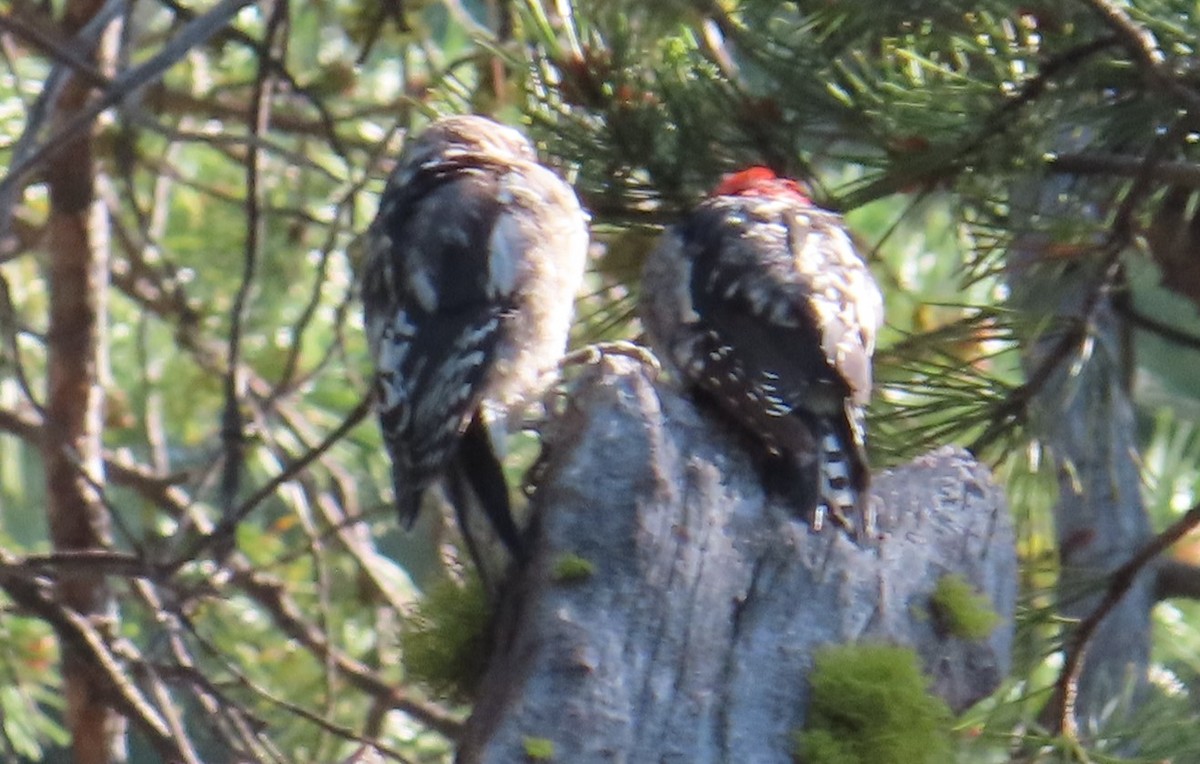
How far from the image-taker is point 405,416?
99.3 inches

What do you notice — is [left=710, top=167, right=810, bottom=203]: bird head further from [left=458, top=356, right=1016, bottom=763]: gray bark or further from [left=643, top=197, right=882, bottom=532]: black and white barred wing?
[left=458, top=356, right=1016, bottom=763]: gray bark

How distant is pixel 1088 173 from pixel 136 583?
82.6 inches

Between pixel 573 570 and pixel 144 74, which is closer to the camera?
pixel 573 570

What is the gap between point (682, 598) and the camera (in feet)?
6.52

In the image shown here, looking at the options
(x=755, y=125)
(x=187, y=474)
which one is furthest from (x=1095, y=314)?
(x=187, y=474)

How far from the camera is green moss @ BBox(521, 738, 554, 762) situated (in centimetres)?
186

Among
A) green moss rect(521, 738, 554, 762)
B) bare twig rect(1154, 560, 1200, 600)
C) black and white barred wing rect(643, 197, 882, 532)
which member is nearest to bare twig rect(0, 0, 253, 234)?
black and white barred wing rect(643, 197, 882, 532)

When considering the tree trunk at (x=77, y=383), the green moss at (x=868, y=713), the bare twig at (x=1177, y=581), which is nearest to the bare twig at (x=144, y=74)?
the green moss at (x=868, y=713)

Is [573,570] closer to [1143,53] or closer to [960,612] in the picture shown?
[960,612]

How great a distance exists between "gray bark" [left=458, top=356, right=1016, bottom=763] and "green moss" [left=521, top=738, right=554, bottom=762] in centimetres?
1

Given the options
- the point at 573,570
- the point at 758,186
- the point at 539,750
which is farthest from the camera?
the point at 758,186

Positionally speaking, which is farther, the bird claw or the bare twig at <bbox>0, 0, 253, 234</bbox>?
the bird claw

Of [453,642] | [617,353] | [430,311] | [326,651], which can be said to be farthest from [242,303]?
[453,642]

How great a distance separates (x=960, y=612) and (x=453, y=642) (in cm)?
65
